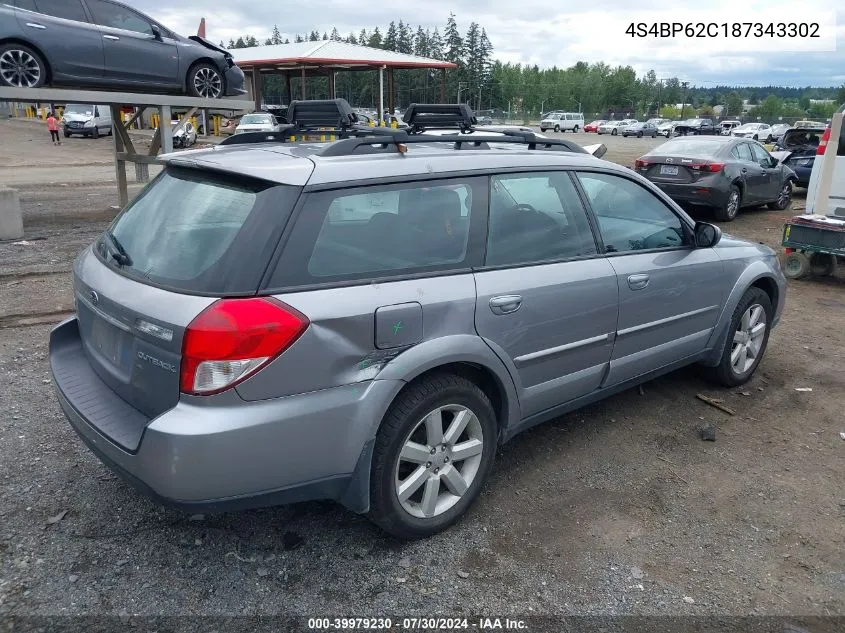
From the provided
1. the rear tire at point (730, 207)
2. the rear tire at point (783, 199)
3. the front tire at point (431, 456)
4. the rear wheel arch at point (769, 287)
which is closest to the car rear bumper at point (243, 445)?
the front tire at point (431, 456)

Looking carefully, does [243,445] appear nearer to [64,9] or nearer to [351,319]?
[351,319]

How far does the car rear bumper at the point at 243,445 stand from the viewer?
2453 millimetres

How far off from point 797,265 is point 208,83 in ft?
31.4

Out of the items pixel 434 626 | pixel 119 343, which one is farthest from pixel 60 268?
pixel 434 626

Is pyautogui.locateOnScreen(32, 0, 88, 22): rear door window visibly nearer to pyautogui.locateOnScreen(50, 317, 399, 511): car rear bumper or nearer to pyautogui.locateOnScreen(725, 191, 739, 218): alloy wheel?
pyautogui.locateOnScreen(50, 317, 399, 511): car rear bumper

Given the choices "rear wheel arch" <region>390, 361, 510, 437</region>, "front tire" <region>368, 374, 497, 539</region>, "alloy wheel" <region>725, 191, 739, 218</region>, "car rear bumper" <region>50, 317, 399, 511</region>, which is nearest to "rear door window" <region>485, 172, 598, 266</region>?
"rear wheel arch" <region>390, 361, 510, 437</region>

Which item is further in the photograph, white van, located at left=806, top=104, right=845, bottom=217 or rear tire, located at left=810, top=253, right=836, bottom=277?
rear tire, located at left=810, top=253, right=836, bottom=277

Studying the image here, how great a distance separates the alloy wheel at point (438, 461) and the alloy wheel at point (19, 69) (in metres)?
9.50

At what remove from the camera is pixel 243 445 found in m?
2.48

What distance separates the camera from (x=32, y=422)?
413cm

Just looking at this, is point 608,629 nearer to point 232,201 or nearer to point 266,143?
point 232,201

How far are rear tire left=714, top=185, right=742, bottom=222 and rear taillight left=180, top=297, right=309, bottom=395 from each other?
11.7m

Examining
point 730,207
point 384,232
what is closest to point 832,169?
point 730,207

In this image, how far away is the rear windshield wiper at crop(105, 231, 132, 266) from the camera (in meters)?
2.97
